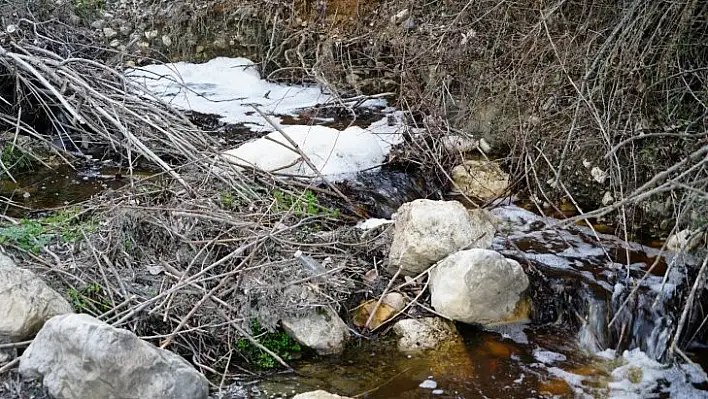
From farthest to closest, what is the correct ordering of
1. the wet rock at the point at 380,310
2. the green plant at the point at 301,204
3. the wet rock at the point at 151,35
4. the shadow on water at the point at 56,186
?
1. the wet rock at the point at 151,35
2. the shadow on water at the point at 56,186
3. the green plant at the point at 301,204
4. the wet rock at the point at 380,310

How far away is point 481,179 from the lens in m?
6.01

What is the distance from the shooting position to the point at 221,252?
4402 mm

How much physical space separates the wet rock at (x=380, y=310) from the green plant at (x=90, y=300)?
4.46 ft

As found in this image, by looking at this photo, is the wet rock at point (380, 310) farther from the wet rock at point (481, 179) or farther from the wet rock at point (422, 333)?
the wet rock at point (481, 179)

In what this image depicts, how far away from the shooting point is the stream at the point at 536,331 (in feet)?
12.6

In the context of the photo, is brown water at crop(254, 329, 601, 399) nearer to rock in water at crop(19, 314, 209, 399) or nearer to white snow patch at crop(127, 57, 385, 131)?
rock in water at crop(19, 314, 209, 399)

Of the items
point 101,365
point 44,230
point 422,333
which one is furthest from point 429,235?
point 44,230

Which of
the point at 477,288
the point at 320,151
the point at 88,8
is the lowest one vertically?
the point at 88,8

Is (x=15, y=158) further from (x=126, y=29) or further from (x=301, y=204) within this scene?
(x=126, y=29)

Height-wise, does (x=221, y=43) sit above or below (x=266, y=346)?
below

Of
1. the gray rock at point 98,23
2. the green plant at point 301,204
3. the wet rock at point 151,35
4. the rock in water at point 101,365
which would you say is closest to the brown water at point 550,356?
the rock in water at point 101,365

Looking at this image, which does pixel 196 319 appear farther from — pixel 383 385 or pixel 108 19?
pixel 108 19

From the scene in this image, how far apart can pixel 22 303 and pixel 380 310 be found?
188 cm

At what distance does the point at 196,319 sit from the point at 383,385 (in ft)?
3.30
